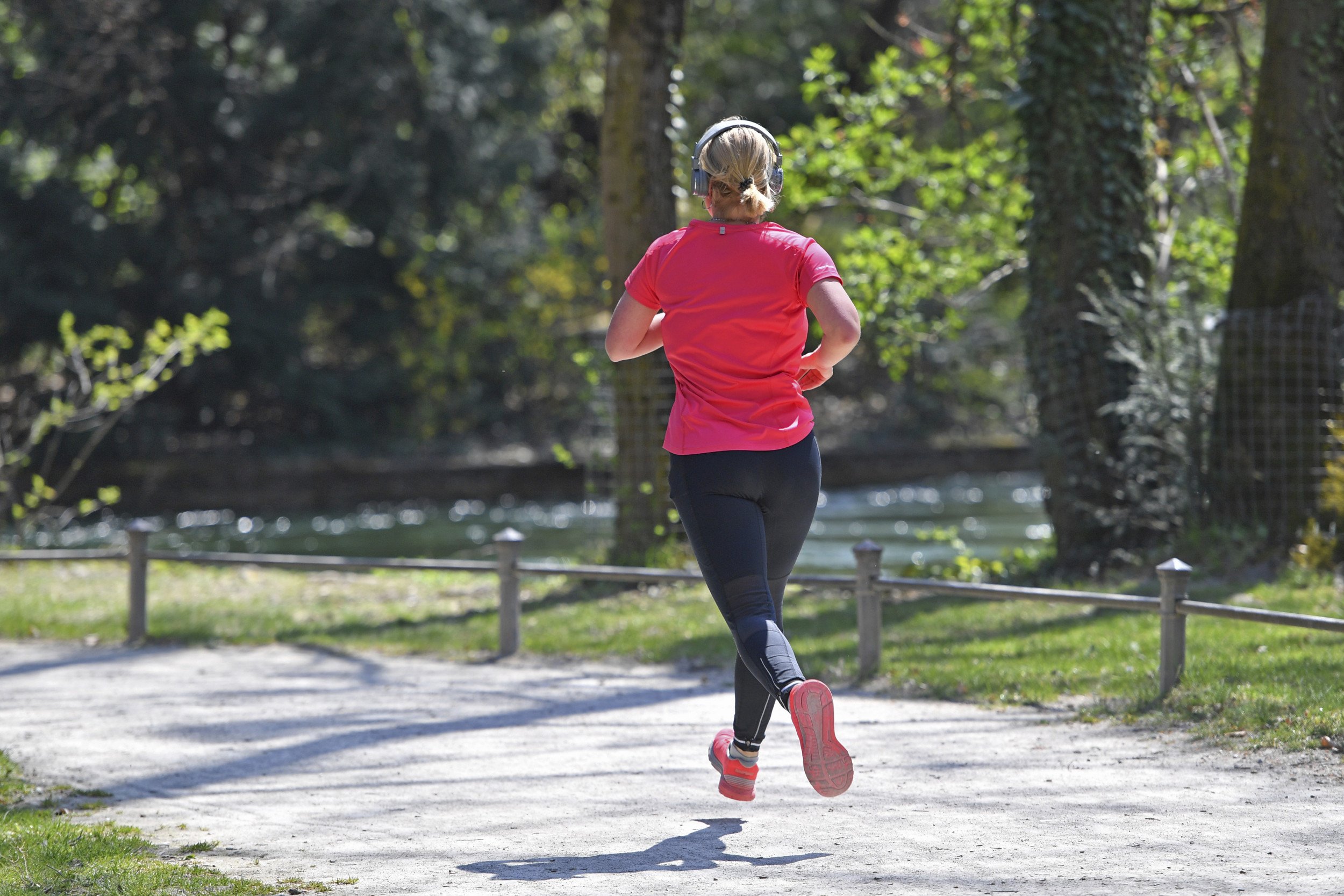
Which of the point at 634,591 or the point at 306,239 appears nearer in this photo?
the point at 634,591

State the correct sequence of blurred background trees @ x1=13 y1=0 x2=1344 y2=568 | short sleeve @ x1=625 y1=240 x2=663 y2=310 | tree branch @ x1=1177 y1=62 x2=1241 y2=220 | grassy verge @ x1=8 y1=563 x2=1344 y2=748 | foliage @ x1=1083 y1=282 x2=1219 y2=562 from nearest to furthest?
short sleeve @ x1=625 y1=240 x2=663 y2=310, grassy verge @ x1=8 y1=563 x2=1344 y2=748, foliage @ x1=1083 y1=282 x2=1219 y2=562, blurred background trees @ x1=13 y1=0 x2=1344 y2=568, tree branch @ x1=1177 y1=62 x2=1241 y2=220

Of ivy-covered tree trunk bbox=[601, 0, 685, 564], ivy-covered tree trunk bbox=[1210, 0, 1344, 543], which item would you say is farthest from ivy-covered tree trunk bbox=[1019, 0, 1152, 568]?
ivy-covered tree trunk bbox=[601, 0, 685, 564]

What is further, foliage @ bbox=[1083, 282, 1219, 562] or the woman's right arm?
foliage @ bbox=[1083, 282, 1219, 562]

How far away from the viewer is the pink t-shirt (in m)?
3.85

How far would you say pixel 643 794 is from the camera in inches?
195

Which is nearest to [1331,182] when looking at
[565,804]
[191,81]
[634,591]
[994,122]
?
[634,591]

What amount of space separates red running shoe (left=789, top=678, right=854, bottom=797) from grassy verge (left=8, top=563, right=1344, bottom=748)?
242 centimetres

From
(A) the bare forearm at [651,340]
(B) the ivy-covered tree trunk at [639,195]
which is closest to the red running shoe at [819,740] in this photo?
(A) the bare forearm at [651,340]

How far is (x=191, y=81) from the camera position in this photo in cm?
2592

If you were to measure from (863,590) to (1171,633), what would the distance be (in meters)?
1.62

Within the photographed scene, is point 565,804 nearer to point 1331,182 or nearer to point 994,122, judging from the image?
point 1331,182

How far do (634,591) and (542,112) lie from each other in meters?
20.8

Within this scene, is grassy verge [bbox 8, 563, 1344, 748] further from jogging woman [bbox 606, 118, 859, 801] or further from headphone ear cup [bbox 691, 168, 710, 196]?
headphone ear cup [bbox 691, 168, 710, 196]

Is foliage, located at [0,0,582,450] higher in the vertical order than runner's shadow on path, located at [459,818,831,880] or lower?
higher
